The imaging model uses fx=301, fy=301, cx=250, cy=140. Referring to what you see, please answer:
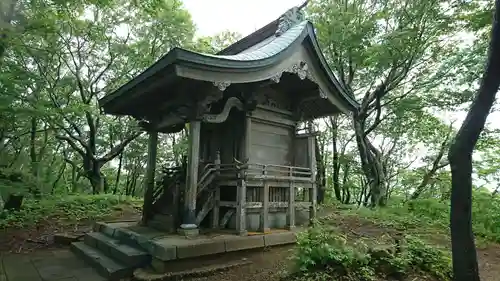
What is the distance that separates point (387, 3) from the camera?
12477 millimetres

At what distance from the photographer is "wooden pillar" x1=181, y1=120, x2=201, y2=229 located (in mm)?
5949

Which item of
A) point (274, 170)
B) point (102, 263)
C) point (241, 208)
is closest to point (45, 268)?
point (102, 263)

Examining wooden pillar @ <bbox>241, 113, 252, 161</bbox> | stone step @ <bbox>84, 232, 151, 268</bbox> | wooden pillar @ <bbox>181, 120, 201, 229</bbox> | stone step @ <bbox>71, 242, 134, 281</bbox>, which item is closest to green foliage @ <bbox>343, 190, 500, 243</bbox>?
wooden pillar @ <bbox>241, 113, 252, 161</bbox>

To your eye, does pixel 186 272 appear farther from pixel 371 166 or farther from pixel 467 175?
pixel 371 166

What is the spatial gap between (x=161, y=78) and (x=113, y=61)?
41.8 feet

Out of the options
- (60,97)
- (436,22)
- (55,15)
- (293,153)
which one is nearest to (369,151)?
(436,22)

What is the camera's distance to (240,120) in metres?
7.38

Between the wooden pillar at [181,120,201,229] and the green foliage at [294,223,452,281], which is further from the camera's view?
the wooden pillar at [181,120,201,229]

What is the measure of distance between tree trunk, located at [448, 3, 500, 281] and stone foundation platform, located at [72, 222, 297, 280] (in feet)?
11.3

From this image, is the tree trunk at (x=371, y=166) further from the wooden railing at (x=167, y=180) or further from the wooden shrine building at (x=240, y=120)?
the wooden railing at (x=167, y=180)

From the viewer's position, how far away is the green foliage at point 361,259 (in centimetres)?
434

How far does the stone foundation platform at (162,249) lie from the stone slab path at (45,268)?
199mm

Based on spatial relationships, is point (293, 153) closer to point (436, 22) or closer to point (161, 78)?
point (161, 78)

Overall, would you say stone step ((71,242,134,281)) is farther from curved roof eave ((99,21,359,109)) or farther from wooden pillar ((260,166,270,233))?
curved roof eave ((99,21,359,109))
